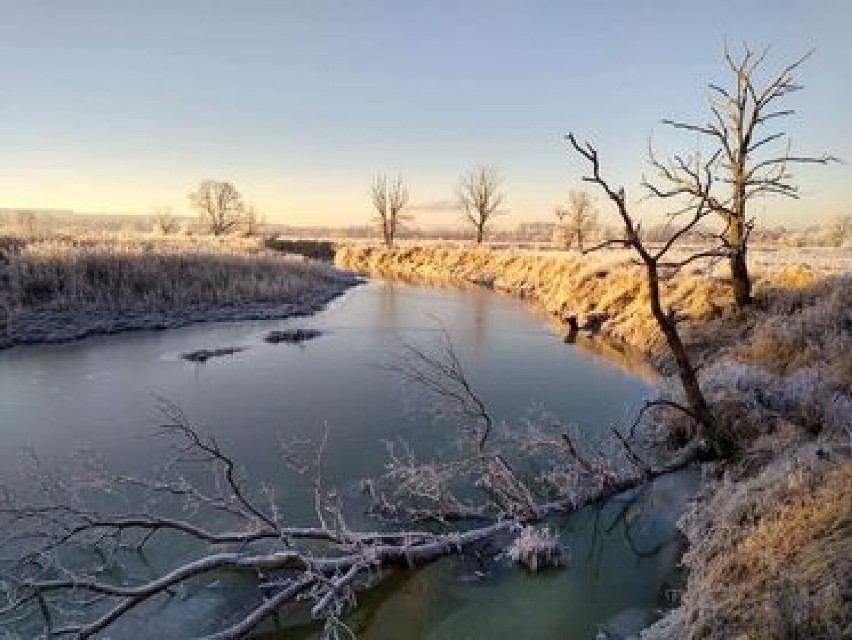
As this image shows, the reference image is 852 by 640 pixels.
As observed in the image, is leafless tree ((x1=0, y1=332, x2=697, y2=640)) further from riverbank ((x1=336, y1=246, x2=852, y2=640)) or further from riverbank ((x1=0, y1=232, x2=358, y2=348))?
riverbank ((x1=0, y1=232, x2=358, y2=348))

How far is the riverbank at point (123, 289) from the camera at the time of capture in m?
21.0

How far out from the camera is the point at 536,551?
24.2 feet

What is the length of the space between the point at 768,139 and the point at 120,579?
51.0 ft

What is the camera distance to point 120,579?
700 centimetres

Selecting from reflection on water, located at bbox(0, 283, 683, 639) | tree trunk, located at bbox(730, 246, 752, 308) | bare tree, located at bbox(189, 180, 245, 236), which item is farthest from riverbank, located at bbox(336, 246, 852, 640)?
bare tree, located at bbox(189, 180, 245, 236)

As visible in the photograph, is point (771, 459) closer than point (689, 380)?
Yes

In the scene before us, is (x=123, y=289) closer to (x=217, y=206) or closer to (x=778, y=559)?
(x=778, y=559)

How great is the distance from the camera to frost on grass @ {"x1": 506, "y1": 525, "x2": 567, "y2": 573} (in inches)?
290

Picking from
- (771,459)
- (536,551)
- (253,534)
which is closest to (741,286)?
(771,459)

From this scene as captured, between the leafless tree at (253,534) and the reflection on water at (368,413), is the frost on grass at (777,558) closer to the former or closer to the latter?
the reflection on water at (368,413)

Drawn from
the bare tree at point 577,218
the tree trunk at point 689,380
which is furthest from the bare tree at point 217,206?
the tree trunk at point 689,380

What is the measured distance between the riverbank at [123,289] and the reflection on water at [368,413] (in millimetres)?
1317

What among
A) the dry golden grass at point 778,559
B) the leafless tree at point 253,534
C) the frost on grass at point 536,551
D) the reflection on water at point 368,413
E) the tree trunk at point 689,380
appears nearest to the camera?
the dry golden grass at point 778,559

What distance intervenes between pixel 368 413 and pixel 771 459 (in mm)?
6633
